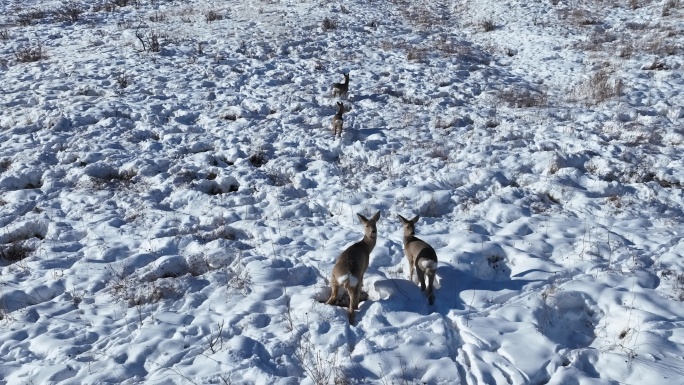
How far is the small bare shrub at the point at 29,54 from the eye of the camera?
54.7 feet

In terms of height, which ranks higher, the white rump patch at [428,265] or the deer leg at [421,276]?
the white rump patch at [428,265]

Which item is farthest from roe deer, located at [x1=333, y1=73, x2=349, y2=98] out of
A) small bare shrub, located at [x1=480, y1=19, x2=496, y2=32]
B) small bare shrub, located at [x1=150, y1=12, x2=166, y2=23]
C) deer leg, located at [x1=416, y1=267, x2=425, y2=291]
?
small bare shrub, located at [x1=150, y1=12, x2=166, y2=23]

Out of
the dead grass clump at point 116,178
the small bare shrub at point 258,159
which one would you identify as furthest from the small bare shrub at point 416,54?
the dead grass clump at point 116,178

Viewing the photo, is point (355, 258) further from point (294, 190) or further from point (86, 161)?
point (86, 161)

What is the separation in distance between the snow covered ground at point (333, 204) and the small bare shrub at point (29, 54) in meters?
0.12

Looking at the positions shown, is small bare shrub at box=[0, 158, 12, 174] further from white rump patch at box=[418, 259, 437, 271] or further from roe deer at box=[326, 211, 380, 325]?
white rump patch at box=[418, 259, 437, 271]

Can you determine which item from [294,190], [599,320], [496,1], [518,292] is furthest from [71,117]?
[496,1]

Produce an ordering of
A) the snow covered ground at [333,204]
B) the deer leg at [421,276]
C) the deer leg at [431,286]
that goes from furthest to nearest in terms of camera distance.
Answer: the deer leg at [421,276], the deer leg at [431,286], the snow covered ground at [333,204]

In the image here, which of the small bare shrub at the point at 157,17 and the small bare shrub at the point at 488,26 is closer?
the small bare shrub at the point at 488,26

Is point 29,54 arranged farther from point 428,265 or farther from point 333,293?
point 428,265

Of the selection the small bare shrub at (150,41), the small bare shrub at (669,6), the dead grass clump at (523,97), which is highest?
the small bare shrub at (669,6)

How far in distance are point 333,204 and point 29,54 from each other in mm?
14061

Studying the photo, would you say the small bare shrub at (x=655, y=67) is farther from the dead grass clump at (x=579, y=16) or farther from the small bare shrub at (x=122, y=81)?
the small bare shrub at (x=122, y=81)

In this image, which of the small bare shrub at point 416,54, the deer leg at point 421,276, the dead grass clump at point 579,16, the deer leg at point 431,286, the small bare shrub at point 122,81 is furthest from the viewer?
the dead grass clump at point 579,16
